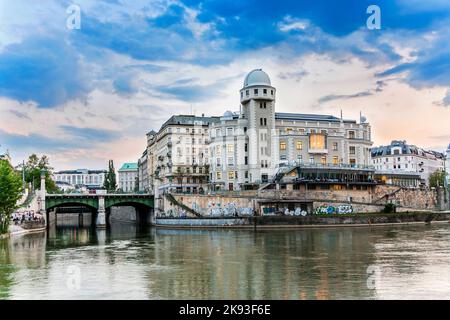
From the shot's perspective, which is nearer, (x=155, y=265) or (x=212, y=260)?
(x=155, y=265)

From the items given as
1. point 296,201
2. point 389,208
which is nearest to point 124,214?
point 296,201

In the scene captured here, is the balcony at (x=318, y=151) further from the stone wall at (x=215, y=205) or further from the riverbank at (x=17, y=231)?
the riverbank at (x=17, y=231)

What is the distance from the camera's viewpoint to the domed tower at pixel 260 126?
326 ft

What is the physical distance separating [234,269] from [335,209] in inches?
2293

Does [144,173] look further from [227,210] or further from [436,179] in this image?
[436,179]

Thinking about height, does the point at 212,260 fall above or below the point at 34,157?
below

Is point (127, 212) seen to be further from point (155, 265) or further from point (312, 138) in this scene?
point (155, 265)

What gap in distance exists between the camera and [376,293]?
2916cm

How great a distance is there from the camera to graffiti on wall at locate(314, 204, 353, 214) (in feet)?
305

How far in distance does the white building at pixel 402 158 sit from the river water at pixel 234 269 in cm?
9274

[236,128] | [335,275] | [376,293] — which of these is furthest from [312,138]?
[376,293]

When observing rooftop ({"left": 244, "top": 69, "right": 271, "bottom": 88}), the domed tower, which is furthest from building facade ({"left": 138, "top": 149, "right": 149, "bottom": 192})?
rooftop ({"left": 244, "top": 69, "right": 271, "bottom": 88})

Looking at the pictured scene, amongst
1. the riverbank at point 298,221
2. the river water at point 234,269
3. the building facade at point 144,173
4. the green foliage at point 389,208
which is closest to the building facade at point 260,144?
the green foliage at point 389,208
